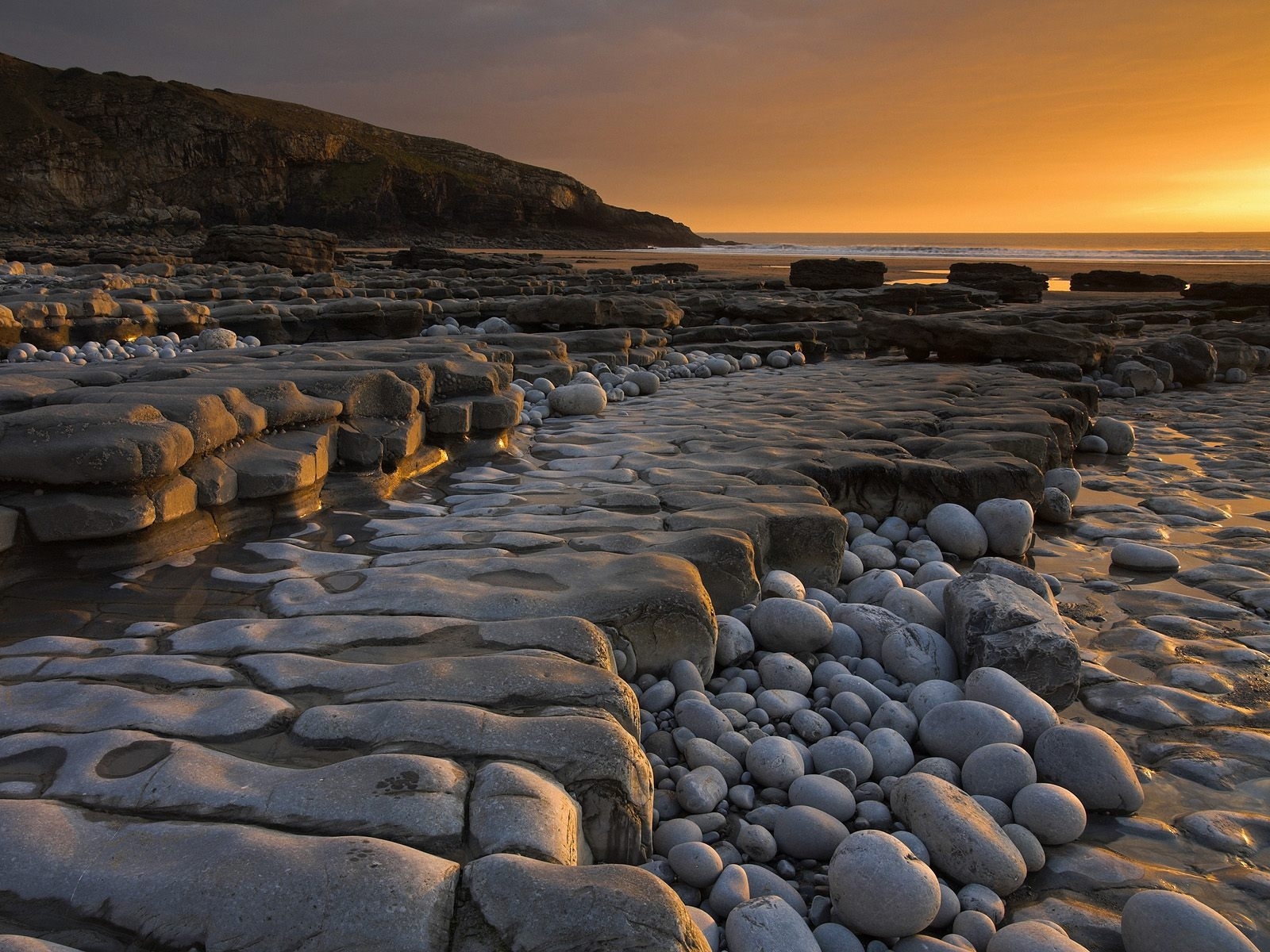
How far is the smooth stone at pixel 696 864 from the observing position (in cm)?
185

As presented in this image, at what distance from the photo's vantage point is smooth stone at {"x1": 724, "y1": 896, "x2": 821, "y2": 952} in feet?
5.29

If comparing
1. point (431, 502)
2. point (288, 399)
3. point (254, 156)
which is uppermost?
point (254, 156)

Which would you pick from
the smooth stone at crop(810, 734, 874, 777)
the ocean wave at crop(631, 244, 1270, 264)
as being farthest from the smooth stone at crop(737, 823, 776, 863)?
the ocean wave at crop(631, 244, 1270, 264)

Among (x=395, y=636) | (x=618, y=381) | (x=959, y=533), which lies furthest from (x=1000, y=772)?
(x=618, y=381)

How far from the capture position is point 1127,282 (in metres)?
23.7

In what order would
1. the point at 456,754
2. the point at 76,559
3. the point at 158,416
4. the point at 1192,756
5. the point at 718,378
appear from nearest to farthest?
the point at 456,754
the point at 1192,756
the point at 76,559
the point at 158,416
the point at 718,378

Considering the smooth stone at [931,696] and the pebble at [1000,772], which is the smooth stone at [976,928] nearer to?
the pebble at [1000,772]

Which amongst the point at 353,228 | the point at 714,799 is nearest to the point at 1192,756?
the point at 714,799

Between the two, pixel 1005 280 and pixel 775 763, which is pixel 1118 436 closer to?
pixel 775 763

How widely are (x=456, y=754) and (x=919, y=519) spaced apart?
3.42 meters

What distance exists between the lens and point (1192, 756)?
2.43 metres

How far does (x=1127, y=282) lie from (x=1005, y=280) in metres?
5.09

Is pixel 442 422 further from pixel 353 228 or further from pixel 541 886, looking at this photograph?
pixel 353 228

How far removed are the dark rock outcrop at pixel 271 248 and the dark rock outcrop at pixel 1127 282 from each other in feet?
75.5
